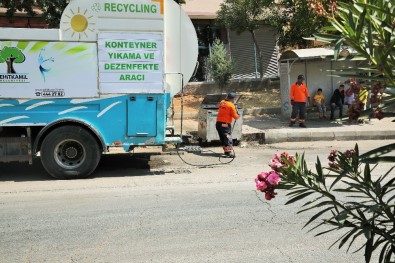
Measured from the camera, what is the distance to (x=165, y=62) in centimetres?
952

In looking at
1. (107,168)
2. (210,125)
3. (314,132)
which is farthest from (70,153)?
(314,132)

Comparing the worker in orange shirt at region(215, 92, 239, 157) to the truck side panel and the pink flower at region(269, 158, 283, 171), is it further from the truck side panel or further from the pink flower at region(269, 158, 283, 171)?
the pink flower at region(269, 158, 283, 171)

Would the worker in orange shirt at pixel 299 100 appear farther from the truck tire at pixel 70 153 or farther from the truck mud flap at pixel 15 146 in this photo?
the truck mud flap at pixel 15 146

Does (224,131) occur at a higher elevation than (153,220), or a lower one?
higher

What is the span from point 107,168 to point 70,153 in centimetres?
128

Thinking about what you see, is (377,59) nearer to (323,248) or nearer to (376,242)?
(376,242)

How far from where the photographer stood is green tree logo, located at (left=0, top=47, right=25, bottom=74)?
8.54m

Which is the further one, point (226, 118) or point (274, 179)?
point (226, 118)

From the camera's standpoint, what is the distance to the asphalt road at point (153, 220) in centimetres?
489

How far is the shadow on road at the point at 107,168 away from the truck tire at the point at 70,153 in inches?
14.0

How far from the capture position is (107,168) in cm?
1018

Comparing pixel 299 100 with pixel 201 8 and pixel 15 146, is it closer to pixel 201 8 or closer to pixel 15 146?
pixel 15 146

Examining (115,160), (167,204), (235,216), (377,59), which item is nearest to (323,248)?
(235,216)

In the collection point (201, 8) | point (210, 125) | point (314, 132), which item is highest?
point (201, 8)
